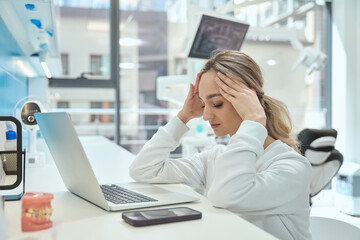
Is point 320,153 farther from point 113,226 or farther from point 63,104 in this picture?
point 63,104

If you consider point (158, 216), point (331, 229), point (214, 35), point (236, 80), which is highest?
point (214, 35)

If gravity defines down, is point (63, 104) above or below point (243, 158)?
above

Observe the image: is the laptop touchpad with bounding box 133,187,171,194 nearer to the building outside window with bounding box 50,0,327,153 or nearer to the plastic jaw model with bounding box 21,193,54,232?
the plastic jaw model with bounding box 21,193,54,232

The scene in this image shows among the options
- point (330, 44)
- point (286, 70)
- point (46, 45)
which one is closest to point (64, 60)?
point (46, 45)

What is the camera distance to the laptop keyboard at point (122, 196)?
940mm

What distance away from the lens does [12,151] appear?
0.99 m

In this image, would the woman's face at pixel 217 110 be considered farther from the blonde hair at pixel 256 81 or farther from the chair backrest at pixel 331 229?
the chair backrest at pixel 331 229

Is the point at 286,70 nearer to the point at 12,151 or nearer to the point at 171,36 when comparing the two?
the point at 171,36

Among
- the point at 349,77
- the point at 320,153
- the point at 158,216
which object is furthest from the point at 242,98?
the point at 349,77

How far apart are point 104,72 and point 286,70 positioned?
78.1 inches

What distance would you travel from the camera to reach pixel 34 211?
27.4 inches

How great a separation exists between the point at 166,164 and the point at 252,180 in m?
0.41

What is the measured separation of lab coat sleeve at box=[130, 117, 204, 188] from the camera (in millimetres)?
1265

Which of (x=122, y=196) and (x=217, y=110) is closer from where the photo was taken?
(x=122, y=196)
